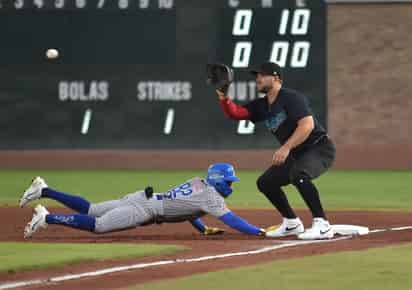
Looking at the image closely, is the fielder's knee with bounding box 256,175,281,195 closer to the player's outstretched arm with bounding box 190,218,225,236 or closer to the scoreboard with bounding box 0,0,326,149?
the player's outstretched arm with bounding box 190,218,225,236

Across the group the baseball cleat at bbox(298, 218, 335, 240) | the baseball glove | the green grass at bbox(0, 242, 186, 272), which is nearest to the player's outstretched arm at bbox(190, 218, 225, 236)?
the baseball cleat at bbox(298, 218, 335, 240)

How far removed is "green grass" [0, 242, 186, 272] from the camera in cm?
842

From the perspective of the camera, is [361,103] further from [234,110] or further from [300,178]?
[300,178]

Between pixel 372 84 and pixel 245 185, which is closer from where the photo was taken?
pixel 245 185

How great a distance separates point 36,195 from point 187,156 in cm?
971

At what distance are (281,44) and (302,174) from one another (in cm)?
959

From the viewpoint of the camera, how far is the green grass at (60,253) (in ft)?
27.6

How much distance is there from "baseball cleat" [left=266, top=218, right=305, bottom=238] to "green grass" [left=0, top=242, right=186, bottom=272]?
1.11 meters

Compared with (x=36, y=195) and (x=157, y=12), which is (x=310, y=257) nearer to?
(x=36, y=195)

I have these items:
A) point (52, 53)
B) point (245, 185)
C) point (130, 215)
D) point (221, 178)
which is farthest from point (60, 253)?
point (52, 53)

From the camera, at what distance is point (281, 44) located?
1991 centimetres

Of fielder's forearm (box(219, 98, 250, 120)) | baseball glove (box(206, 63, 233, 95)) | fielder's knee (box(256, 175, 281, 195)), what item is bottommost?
fielder's knee (box(256, 175, 281, 195))

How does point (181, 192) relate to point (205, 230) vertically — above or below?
above

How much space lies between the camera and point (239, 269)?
323 inches
